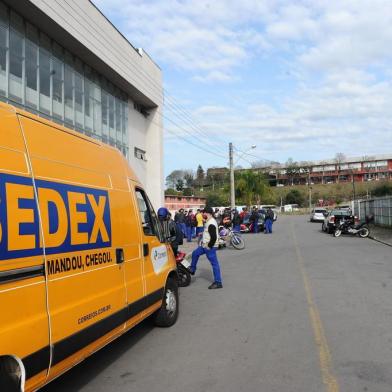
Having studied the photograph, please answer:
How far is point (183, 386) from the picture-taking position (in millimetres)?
4695

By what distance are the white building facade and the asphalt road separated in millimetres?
12229

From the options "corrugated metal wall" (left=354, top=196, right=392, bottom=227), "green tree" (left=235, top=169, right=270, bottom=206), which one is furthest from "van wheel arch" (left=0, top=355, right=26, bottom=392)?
"green tree" (left=235, top=169, right=270, bottom=206)

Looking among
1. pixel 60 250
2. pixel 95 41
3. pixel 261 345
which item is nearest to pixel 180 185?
pixel 95 41

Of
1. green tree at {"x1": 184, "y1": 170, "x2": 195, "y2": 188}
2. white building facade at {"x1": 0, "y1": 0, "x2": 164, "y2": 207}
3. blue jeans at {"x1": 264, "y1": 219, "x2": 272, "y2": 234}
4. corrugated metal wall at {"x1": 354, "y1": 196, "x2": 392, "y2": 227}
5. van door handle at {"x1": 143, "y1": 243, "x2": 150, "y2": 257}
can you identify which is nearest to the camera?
van door handle at {"x1": 143, "y1": 243, "x2": 150, "y2": 257}

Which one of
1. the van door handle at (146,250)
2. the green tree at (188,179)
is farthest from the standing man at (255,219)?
the green tree at (188,179)

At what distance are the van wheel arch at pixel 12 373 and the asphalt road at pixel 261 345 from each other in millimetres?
1331

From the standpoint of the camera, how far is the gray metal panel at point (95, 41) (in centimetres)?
1884

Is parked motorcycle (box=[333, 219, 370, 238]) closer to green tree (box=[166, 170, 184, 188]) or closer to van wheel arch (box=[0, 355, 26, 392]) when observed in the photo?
van wheel arch (box=[0, 355, 26, 392])

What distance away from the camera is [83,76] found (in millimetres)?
23750

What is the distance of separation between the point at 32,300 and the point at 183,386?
6.07 ft

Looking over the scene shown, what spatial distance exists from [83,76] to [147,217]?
18841mm

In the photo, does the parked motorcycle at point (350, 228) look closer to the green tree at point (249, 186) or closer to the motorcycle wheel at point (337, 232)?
the motorcycle wheel at point (337, 232)

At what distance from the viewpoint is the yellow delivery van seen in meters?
3.50

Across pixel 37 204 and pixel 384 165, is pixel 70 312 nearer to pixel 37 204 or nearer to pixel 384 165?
pixel 37 204
